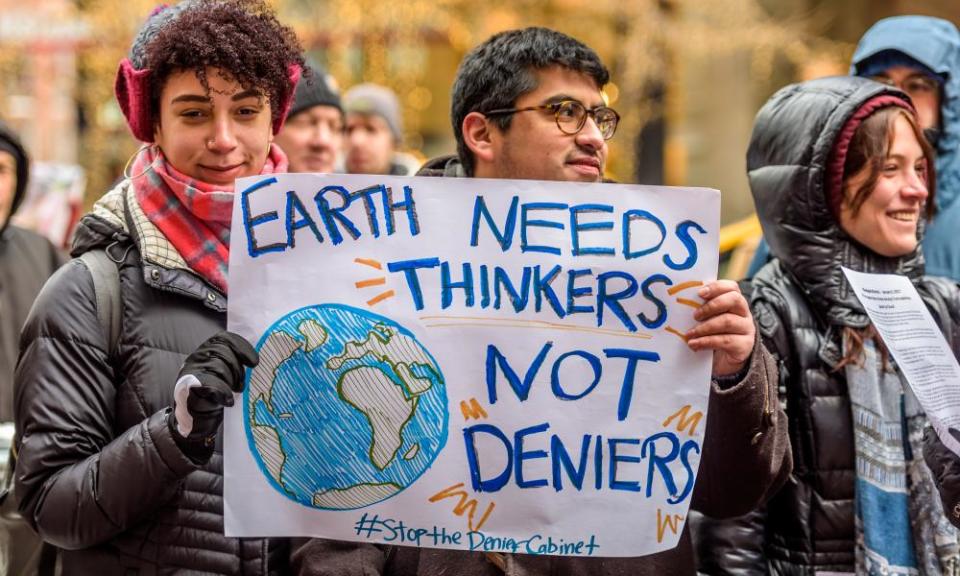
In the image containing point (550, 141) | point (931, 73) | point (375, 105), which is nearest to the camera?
point (550, 141)

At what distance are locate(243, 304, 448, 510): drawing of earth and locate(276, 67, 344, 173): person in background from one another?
239 centimetres

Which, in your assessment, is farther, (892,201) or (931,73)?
(931,73)

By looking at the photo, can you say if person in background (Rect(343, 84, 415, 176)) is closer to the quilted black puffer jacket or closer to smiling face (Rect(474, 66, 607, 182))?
smiling face (Rect(474, 66, 607, 182))

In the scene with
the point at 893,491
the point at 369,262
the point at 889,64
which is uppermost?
the point at 889,64

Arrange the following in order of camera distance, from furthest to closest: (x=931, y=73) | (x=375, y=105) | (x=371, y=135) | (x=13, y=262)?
(x=375, y=105) → (x=371, y=135) → (x=13, y=262) → (x=931, y=73)

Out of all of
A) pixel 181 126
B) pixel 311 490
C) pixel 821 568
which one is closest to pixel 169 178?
pixel 181 126

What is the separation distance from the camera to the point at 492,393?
2.04 meters

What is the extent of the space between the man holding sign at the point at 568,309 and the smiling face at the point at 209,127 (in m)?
0.43

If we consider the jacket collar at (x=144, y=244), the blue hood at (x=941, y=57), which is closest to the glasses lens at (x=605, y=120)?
the jacket collar at (x=144, y=244)

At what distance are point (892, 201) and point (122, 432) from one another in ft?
5.76

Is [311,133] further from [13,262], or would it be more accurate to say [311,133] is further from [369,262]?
[369,262]

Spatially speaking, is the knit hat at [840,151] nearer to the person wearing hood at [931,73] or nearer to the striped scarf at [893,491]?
the striped scarf at [893,491]

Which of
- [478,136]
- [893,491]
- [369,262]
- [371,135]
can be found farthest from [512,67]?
[371,135]

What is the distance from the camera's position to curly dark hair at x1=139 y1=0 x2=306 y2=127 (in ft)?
7.18
